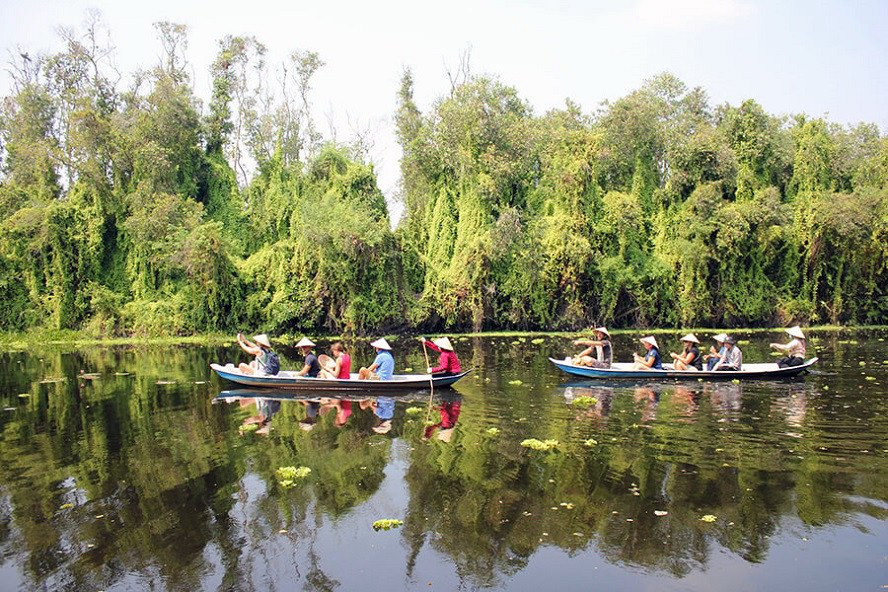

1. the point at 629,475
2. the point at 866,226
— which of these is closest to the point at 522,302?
the point at 866,226

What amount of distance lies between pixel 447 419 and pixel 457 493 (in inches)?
192

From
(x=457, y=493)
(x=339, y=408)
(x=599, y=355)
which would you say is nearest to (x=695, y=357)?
(x=599, y=355)

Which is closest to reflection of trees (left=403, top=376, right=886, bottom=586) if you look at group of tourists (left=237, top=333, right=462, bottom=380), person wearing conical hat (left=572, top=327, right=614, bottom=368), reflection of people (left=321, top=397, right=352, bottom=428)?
reflection of people (left=321, top=397, right=352, bottom=428)

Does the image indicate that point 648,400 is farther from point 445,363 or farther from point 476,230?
point 476,230

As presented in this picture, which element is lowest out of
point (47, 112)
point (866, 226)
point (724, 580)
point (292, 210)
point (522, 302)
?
point (724, 580)

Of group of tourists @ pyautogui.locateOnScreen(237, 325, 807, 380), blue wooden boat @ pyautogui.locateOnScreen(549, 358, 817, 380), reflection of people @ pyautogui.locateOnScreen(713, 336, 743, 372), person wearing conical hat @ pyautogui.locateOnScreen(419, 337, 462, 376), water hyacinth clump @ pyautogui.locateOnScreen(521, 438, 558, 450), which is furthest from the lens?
reflection of people @ pyautogui.locateOnScreen(713, 336, 743, 372)

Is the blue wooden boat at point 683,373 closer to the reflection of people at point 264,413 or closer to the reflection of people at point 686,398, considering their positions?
the reflection of people at point 686,398

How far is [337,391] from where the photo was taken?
18.8m

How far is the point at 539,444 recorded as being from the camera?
12391 millimetres

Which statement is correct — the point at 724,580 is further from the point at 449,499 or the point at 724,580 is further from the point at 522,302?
the point at 522,302

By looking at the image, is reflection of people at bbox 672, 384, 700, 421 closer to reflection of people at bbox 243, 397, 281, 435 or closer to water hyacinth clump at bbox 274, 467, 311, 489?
water hyacinth clump at bbox 274, 467, 311, 489

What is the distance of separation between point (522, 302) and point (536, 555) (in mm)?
27835

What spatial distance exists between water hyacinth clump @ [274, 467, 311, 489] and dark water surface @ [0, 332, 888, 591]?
0.12 metres

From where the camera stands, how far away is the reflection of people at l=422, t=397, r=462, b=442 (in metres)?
13.7
